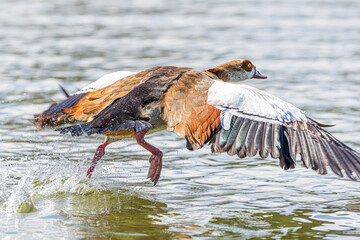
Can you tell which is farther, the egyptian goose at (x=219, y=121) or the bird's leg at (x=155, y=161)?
the bird's leg at (x=155, y=161)

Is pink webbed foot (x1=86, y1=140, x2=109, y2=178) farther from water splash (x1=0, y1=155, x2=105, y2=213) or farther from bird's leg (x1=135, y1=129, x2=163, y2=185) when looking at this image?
bird's leg (x1=135, y1=129, x2=163, y2=185)

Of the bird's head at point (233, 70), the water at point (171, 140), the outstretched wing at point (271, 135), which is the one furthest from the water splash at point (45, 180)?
the bird's head at point (233, 70)

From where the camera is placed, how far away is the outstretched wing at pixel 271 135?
21.2 feet

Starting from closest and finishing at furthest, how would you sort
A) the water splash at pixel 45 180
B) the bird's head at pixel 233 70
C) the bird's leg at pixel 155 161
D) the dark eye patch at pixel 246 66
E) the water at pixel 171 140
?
the water at pixel 171 140, the water splash at pixel 45 180, the bird's leg at pixel 155 161, the bird's head at pixel 233 70, the dark eye patch at pixel 246 66

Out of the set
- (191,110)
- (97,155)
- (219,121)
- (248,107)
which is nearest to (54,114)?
(97,155)

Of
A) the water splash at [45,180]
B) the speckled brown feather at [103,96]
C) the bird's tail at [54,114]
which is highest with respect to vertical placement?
the speckled brown feather at [103,96]

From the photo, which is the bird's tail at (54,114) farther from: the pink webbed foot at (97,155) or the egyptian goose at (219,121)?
the egyptian goose at (219,121)

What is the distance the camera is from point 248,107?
6.57 meters

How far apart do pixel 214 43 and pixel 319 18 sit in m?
4.41

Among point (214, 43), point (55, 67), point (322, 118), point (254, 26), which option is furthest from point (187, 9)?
point (322, 118)

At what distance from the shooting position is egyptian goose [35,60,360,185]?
649 centimetres

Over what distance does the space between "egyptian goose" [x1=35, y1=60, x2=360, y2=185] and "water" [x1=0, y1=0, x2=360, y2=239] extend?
629mm

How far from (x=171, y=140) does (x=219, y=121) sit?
3.17m

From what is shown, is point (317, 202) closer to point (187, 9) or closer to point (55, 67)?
point (55, 67)
